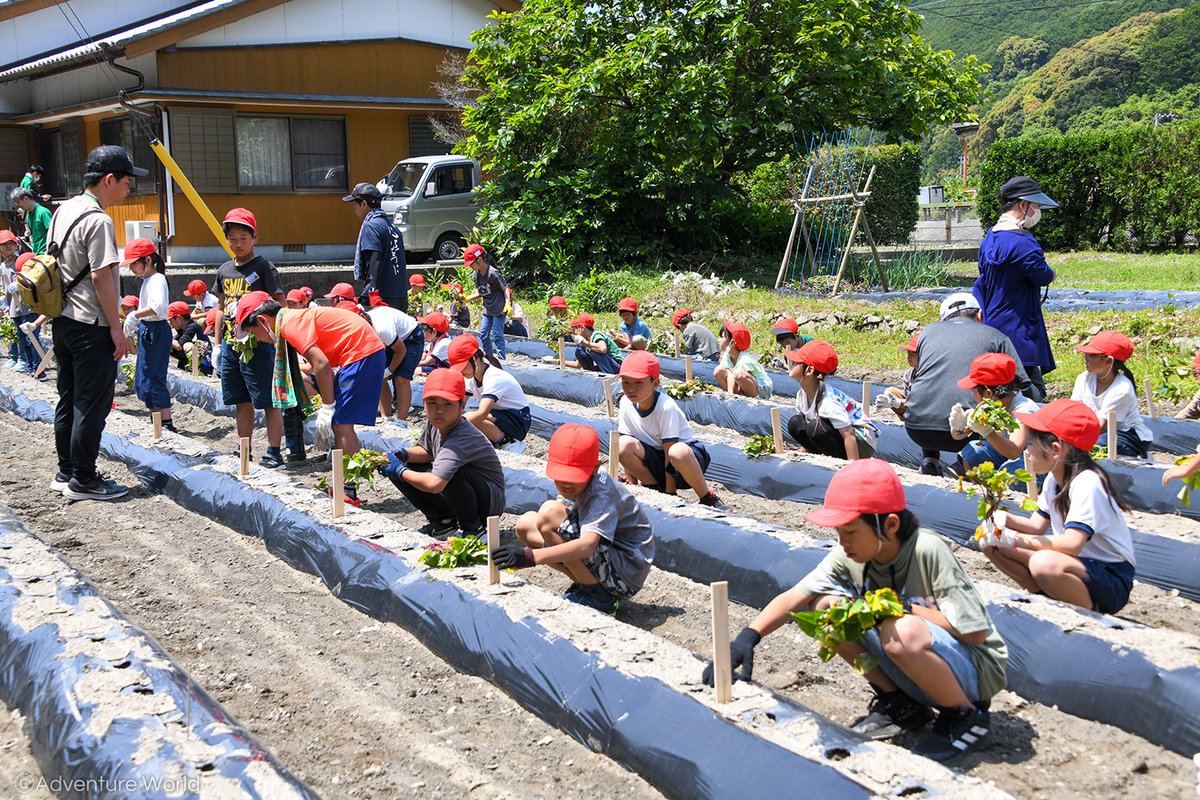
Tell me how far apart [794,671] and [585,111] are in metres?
14.7

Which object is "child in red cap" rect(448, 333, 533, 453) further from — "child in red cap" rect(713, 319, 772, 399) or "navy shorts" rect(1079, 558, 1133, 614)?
"navy shorts" rect(1079, 558, 1133, 614)

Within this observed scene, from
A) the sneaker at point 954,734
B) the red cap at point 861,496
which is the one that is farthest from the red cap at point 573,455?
the sneaker at point 954,734

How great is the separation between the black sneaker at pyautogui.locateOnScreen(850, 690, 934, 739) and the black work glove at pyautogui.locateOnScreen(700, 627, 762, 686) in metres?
0.39

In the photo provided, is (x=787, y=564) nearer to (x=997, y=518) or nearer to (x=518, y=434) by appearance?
(x=997, y=518)

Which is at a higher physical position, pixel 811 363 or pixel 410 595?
pixel 811 363

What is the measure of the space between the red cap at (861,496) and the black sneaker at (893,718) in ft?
2.36

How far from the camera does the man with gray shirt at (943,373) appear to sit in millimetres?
6500

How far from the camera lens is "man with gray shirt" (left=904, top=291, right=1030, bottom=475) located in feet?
21.3

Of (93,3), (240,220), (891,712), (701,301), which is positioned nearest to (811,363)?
(891,712)

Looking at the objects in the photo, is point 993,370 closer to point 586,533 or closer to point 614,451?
point 614,451

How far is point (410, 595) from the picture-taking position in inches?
201

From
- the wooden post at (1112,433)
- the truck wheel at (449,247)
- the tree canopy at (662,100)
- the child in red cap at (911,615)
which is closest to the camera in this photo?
the child in red cap at (911,615)

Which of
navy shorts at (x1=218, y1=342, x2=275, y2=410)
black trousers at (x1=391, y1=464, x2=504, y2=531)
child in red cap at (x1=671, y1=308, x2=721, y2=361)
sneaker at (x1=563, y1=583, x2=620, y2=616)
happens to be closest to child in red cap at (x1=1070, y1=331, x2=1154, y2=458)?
sneaker at (x1=563, y1=583, x2=620, y2=616)

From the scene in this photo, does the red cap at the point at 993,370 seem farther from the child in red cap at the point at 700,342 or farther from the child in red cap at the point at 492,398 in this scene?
the child in red cap at the point at 700,342
